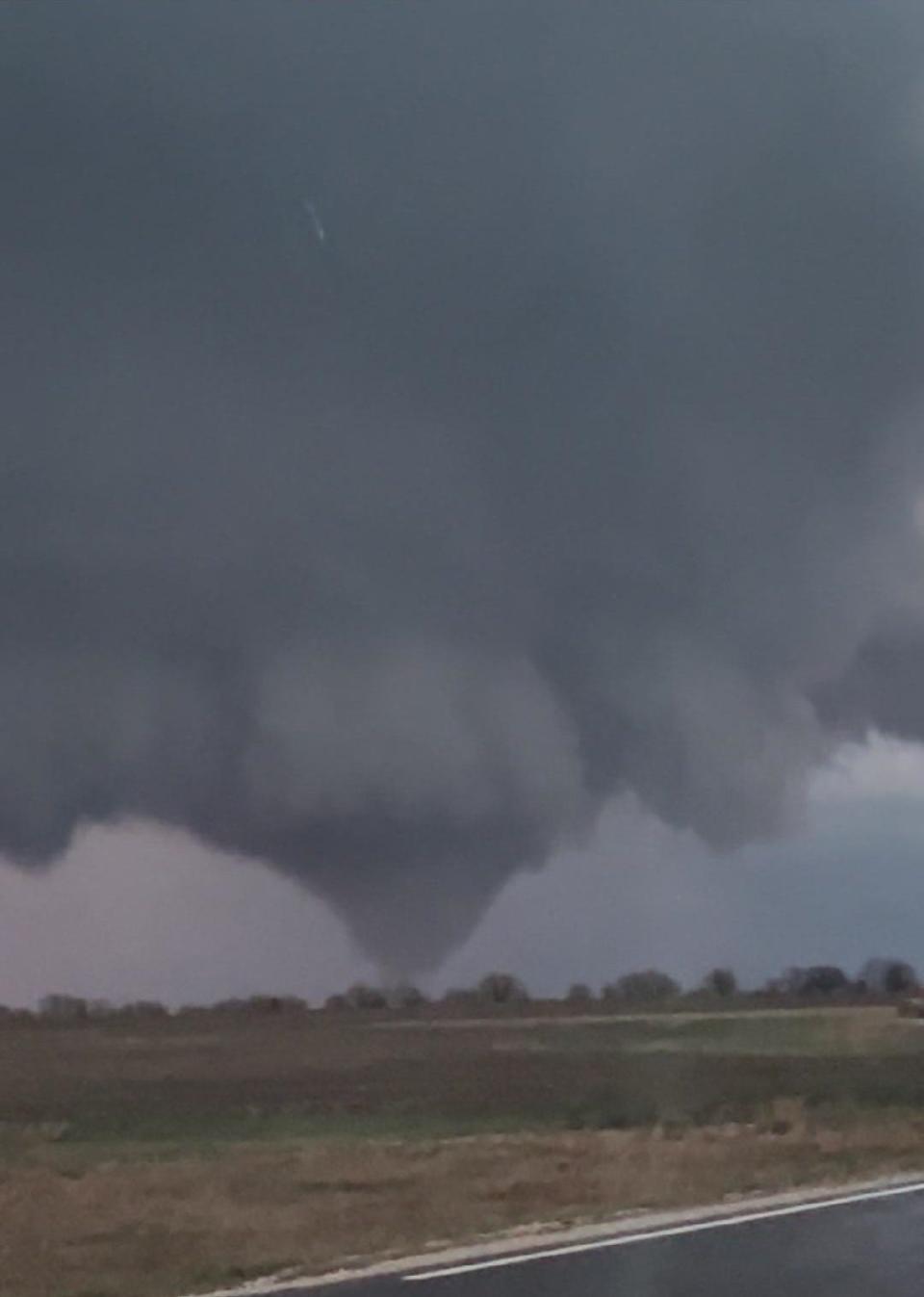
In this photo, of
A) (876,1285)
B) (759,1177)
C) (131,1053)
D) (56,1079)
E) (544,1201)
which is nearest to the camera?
(876,1285)

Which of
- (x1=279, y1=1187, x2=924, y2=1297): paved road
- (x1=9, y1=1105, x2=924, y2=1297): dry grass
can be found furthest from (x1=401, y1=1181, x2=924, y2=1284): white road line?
(x1=9, y1=1105, x2=924, y2=1297): dry grass

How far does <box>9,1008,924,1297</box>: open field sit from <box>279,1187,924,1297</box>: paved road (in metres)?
1.68

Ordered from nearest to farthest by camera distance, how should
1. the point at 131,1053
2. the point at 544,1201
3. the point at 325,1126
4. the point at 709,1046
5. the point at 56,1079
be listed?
1. the point at 544,1201
2. the point at 325,1126
3. the point at 56,1079
4. the point at 709,1046
5. the point at 131,1053

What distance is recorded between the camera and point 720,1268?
13531mm

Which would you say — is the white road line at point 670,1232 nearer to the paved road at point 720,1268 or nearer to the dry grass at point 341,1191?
the paved road at point 720,1268

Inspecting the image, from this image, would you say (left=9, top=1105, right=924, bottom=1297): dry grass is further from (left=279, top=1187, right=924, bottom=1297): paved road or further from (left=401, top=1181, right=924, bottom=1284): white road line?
(left=279, top=1187, right=924, bottom=1297): paved road

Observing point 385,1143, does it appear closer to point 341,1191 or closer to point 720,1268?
point 341,1191

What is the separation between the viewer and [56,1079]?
50.5 meters

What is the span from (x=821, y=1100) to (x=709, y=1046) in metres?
24.5

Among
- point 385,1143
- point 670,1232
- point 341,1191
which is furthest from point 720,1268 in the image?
point 385,1143

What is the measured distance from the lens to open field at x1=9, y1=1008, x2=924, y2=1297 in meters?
16.5

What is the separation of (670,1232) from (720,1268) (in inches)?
104

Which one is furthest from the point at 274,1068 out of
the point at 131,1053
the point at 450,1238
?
the point at 450,1238

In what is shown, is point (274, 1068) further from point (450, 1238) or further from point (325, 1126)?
point (450, 1238)
